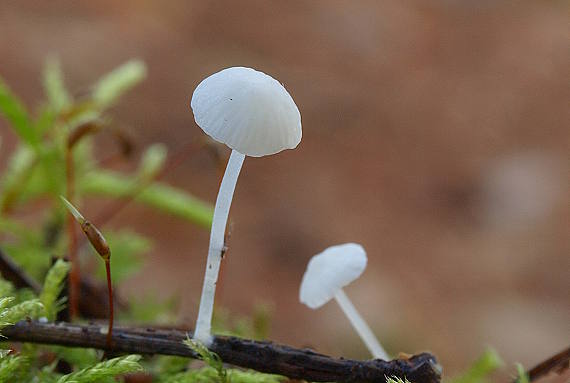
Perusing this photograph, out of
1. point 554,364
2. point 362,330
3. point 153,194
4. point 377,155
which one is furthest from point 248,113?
point 377,155

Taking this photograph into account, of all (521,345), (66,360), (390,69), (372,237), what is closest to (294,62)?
(390,69)

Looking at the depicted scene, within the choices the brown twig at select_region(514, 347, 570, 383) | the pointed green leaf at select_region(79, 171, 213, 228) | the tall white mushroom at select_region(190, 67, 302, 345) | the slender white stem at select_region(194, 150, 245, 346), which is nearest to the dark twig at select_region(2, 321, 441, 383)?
the slender white stem at select_region(194, 150, 245, 346)

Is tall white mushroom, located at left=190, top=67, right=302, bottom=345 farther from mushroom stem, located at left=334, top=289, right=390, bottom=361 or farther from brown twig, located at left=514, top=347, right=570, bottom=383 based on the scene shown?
brown twig, located at left=514, top=347, right=570, bottom=383

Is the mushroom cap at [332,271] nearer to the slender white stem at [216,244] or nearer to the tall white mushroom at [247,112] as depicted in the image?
the slender white stem at [216,244]

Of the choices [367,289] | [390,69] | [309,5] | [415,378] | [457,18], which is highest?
[309,5]

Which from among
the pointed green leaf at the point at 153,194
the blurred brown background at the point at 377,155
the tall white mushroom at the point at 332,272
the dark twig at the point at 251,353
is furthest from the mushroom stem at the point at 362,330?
the blurred brown background at the point at 377,155

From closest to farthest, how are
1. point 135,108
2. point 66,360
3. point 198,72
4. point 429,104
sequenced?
point 66,360 < point 135,108 < point 198,72 < point 429,104

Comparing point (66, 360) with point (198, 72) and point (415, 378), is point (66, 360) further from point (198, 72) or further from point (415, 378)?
point (198, 72)
